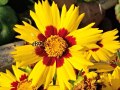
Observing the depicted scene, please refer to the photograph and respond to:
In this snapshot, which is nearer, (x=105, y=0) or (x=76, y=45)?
(x=76, y=45)

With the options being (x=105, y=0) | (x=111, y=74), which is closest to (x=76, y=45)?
(x=111, y=74)

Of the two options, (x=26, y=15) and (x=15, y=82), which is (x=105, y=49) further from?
(x=26, y=15)

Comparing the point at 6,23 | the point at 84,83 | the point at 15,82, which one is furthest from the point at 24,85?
the point at 6,23

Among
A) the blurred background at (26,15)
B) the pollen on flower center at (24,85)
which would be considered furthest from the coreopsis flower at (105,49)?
the blurred background at (26,15)

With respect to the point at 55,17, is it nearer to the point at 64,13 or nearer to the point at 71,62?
the point at 64,13

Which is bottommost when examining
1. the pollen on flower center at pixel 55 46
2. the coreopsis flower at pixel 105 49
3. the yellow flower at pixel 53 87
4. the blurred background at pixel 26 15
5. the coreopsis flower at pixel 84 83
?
the coreopsis flower at pixel 84 83

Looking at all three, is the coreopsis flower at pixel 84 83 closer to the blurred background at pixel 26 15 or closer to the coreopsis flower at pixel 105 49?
the coreopsis flower at pixel 105 49

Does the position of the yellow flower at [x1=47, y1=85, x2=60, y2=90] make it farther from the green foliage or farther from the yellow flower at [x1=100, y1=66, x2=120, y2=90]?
the green foliage

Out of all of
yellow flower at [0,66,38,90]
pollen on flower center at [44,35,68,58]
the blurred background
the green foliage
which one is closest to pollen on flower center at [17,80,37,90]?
yellow flower at [0,66,38,90]
